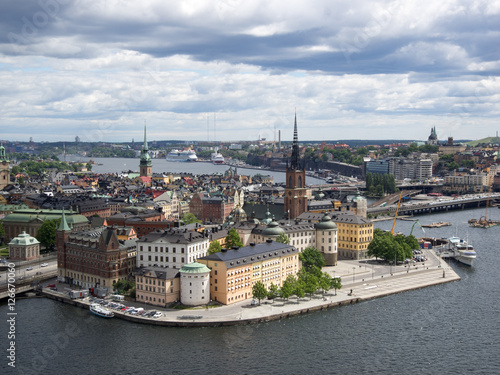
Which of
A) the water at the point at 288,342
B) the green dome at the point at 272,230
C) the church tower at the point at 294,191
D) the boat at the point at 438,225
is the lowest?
the water at the point at 288,342

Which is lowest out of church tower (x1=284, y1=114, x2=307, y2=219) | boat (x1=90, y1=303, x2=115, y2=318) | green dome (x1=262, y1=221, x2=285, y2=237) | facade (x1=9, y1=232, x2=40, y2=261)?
boat (x1=90, y1=303, x2=115, y2=318)

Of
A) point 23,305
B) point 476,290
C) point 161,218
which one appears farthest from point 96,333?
Answer: point 161,218

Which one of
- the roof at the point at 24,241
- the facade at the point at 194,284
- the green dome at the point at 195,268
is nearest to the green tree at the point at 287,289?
the facade at the point at 194,284

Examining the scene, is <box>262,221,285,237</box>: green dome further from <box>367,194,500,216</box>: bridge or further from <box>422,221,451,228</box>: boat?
<box>367,194,500,216</box>: bridge

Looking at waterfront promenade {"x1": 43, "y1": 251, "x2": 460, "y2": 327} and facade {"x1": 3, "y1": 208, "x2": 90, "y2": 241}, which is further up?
facade {"x1": 3, "y1": 208, "x2": 90, "y2": 241}

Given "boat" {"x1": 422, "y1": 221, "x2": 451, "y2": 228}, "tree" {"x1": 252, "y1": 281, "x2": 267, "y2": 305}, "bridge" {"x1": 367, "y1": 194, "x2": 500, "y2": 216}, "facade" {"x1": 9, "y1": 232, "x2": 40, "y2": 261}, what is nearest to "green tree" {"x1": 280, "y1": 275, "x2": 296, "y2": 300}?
"tree" {"x1": 252, "y1": 281, "x2": 267, "y2": 305}

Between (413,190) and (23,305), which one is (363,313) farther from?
(413,190)

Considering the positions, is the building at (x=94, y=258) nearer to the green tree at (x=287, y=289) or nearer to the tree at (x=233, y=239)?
the tree at (x=233, y=239)

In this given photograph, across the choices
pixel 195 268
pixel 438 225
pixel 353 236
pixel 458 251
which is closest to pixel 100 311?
pixel 195 268

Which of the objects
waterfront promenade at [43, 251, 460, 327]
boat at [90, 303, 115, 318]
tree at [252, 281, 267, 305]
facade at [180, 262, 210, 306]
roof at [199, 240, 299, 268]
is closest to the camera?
waterfront promenade at [43, 251, 460, 327]
